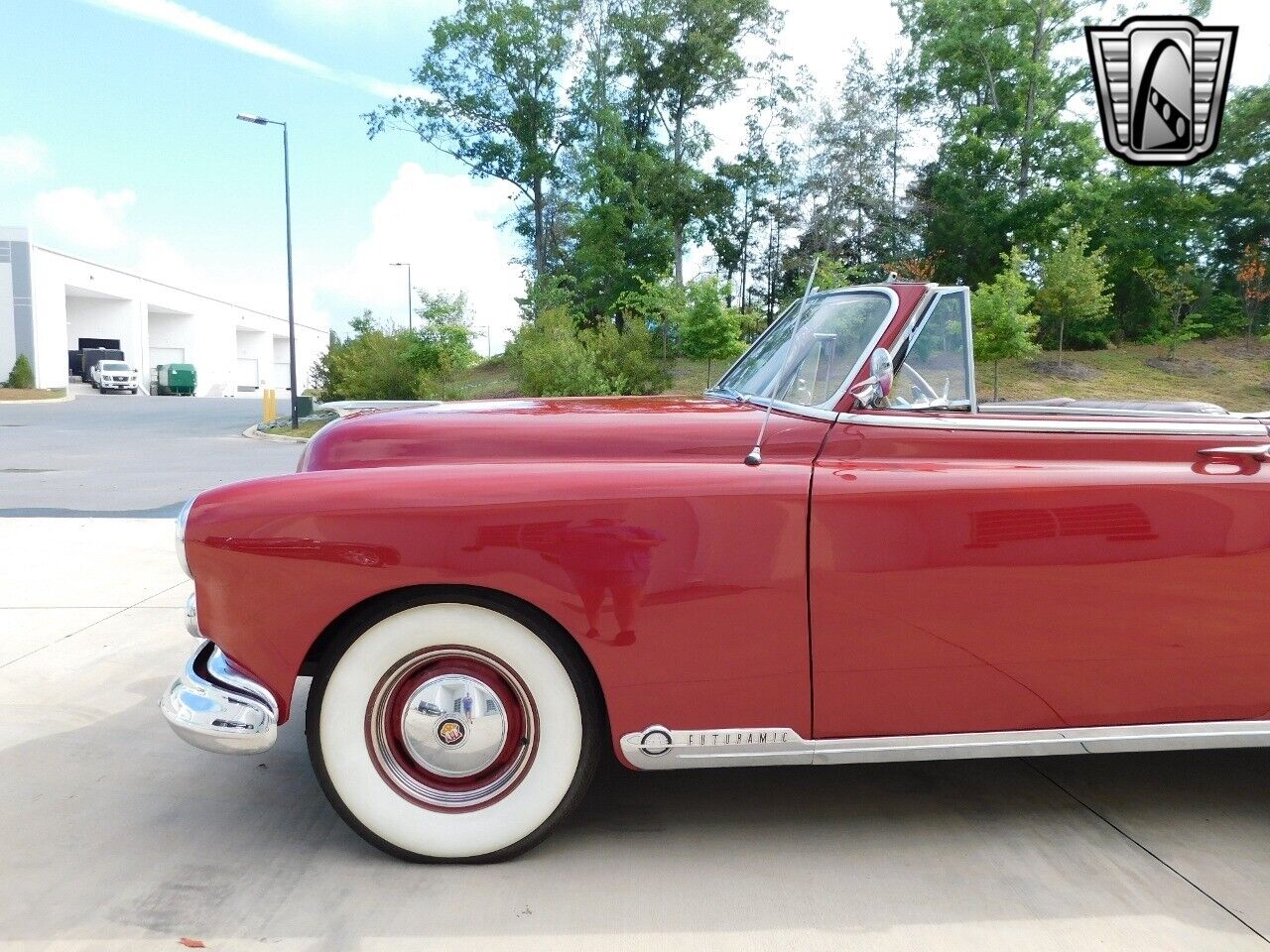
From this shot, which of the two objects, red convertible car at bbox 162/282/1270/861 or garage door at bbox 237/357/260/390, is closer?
red convertible car at bbox 162/282/1270/861

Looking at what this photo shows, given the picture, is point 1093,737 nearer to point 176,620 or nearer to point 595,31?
point 176,620

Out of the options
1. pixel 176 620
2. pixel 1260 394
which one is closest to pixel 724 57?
pixel 1260 394

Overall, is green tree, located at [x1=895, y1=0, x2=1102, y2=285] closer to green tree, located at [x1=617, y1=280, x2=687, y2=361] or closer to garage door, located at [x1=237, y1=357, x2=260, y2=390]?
green tree, located at [x1=617, y1=280, x2=687, y2=361]

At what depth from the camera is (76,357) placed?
5578cm

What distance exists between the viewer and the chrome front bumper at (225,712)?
2.44 metres

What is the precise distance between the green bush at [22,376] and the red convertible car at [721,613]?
168ft

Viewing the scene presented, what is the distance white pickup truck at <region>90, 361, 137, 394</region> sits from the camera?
49.1m

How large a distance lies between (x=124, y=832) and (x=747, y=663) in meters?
1.81

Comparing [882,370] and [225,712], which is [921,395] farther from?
[225,712]

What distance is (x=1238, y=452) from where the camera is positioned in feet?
8.55
